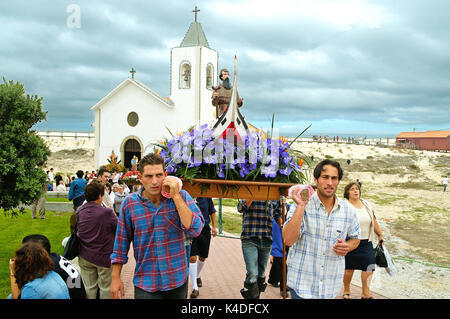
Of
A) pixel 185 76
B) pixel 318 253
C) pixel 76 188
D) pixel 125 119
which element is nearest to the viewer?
pixel 318 253

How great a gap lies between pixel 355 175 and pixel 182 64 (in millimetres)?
26219

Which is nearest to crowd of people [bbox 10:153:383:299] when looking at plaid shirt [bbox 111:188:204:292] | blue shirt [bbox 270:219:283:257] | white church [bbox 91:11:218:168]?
plaid shirt [bbox 111:188:204:292]

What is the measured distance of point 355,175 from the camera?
46125 mm

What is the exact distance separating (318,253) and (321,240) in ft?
0.41

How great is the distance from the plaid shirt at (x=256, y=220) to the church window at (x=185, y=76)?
25027mm

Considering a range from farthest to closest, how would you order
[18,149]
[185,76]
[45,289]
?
[185,76] < [18,149] < [45,289]

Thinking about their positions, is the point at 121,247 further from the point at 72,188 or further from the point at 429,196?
the point at 429,196

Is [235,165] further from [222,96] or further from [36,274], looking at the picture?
[222,96]

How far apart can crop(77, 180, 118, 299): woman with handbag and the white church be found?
23638 millimetres

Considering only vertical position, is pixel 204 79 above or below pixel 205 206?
above

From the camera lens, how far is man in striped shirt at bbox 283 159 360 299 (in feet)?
11.9

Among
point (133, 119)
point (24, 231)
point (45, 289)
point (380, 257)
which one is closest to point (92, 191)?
point (45, 289)

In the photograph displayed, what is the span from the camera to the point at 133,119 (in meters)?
31.2
